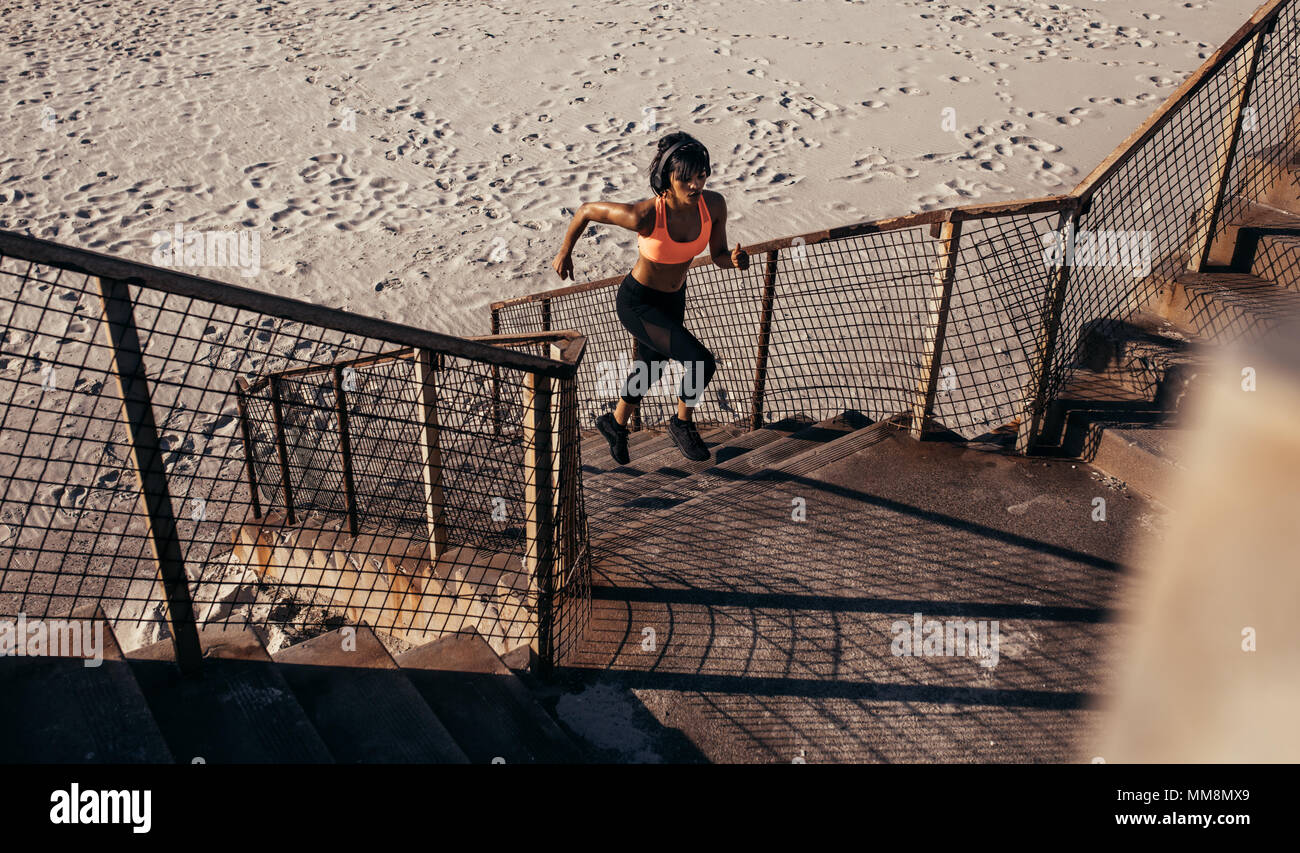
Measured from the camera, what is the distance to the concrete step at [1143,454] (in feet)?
15.6

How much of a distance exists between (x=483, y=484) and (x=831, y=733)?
11.8ft

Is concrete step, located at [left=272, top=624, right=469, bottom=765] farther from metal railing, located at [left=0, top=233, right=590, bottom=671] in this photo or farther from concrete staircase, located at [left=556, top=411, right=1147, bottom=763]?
concrete staircase, located at [left=556, top=411, right=1147, bottom=763]

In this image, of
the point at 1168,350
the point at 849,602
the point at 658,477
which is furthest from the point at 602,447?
the point at 1168,350

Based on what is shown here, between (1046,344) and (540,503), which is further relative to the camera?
(1046,344)

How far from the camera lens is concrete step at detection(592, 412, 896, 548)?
4723 mm

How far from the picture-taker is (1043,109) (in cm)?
1330

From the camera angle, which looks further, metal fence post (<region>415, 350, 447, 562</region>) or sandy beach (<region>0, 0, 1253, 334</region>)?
sandy beach (<region>0, 0, 1253, 334</region>)

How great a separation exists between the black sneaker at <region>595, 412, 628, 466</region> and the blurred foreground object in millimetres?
2528

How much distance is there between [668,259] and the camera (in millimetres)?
4648

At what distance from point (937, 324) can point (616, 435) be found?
1.78 m

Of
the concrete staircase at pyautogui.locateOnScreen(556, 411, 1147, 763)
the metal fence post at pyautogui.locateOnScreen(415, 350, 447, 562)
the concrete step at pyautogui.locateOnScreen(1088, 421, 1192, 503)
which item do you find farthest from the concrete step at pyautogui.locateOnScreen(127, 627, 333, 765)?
the concrete step at pyautogui.locateOnScreen(1088, 421, 1192, 503)

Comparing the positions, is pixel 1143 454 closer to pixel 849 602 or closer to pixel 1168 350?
pixel 1168 350

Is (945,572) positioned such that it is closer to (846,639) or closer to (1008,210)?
(846,639)

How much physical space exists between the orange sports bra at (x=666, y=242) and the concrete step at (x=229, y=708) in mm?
2411
